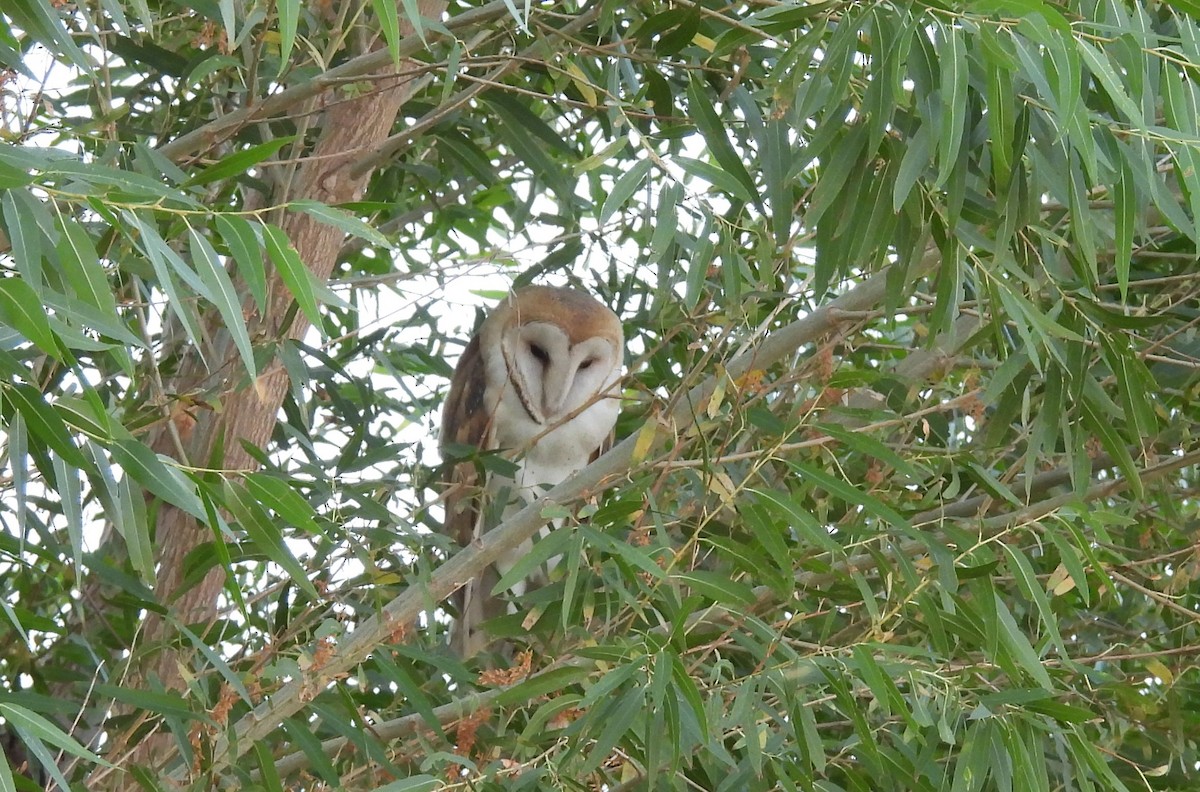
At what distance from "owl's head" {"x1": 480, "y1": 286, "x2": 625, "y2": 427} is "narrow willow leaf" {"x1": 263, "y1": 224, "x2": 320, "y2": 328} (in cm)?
162

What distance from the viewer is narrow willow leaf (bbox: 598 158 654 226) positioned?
1.32m

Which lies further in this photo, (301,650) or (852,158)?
(301,650)

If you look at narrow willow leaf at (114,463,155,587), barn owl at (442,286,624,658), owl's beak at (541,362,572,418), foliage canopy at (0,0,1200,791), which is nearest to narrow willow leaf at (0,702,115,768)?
Answer: foliage canopy at (0,0,1200,791)

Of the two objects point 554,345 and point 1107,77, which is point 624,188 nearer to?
point 1107,77

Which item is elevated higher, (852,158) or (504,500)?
(852,158)

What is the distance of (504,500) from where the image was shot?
1899 millimetres

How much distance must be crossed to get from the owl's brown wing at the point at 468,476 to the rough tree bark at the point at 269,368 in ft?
1.03

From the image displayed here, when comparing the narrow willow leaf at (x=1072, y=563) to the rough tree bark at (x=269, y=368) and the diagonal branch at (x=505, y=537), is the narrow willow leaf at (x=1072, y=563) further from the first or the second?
the rough tree bark at (x=269, y=368)

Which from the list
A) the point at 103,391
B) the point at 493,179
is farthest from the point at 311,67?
the point at 103,391

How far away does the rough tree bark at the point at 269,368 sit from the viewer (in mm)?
1835

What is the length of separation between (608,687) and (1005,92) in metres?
0.64

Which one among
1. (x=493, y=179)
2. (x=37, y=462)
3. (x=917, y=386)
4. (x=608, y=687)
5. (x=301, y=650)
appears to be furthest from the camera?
(x=493, y=179)

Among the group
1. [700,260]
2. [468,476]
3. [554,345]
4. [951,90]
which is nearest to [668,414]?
[700,260]

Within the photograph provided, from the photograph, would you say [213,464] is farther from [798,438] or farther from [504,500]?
[798,438]
